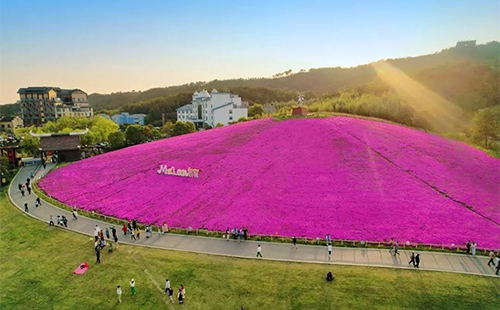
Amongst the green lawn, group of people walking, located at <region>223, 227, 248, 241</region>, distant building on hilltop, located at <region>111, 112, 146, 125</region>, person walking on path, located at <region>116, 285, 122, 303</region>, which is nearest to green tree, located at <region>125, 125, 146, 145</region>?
the green lawn

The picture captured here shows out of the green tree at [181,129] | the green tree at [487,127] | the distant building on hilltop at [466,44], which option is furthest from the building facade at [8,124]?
the distant building on hilltop at [466,44]

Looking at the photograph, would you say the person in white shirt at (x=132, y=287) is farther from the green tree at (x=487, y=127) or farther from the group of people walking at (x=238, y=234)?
the green tree at (x=487, y=127)

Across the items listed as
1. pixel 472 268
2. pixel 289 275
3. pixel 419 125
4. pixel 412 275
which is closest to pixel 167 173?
pixel 289 275

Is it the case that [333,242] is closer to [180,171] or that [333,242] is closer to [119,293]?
[119,293]

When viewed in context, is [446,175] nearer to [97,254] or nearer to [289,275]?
[289,275]

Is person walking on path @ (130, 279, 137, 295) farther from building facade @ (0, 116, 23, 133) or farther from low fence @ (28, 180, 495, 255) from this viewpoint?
building facade @ (0, 116, 23, 133)

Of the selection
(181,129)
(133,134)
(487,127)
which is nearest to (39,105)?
(133,134)
